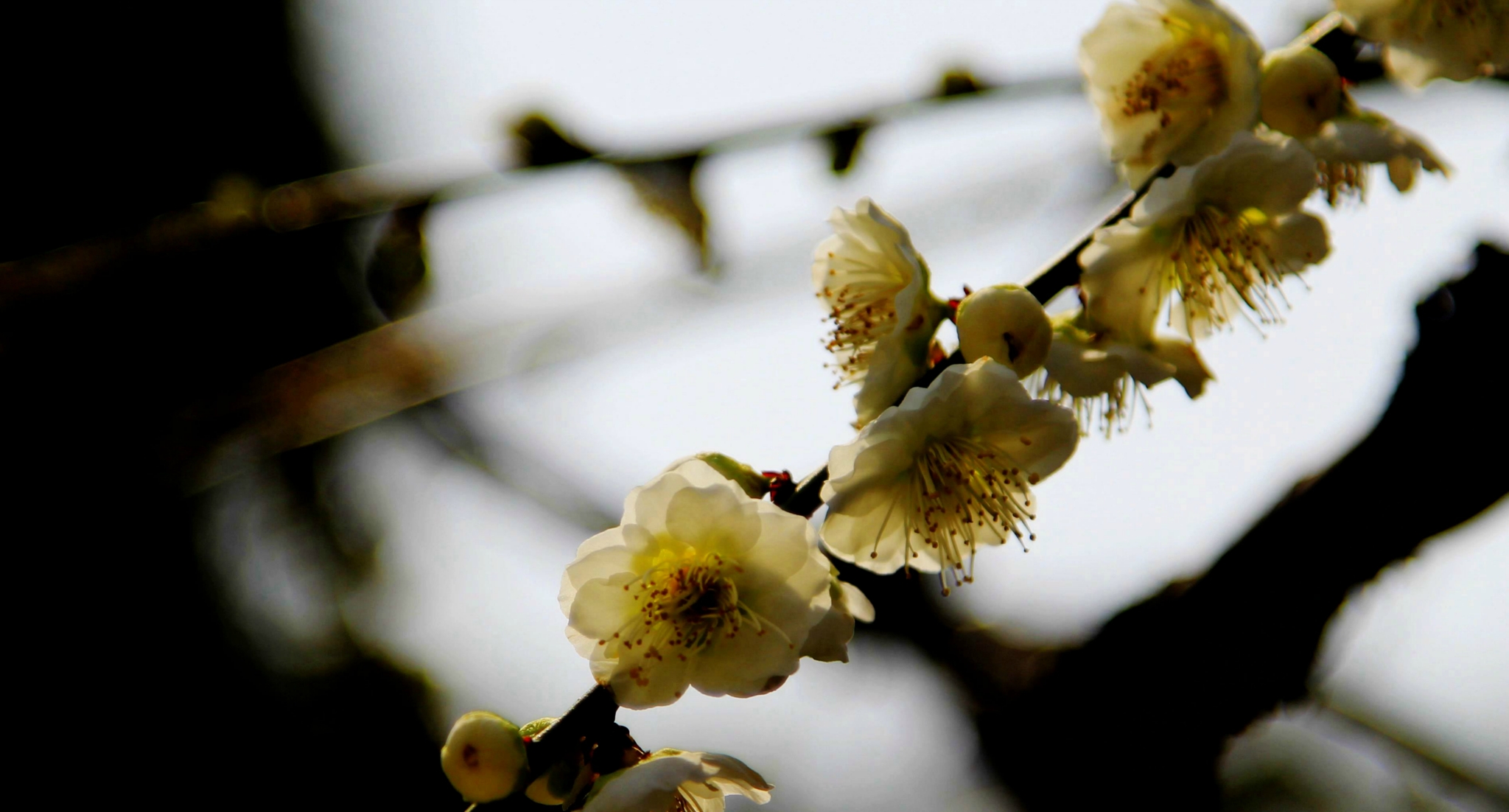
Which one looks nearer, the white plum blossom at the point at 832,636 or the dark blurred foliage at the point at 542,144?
the white plum blossom at the point at 832,636

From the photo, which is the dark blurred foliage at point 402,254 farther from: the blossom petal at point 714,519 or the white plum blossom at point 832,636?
the white plum blossom at point 832,636

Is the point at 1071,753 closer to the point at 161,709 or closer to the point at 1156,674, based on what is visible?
the point at 1156,674

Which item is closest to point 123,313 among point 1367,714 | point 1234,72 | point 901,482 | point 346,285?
Answer: point 346,285

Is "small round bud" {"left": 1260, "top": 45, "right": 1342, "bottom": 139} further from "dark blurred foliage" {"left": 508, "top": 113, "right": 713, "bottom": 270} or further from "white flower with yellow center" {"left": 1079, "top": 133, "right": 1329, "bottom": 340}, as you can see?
"dark blurred foliage" {"left": 508, "top": 113, "right": 713, "bottom": 270}

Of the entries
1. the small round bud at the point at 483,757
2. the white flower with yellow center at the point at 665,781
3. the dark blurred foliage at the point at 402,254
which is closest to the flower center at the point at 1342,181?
the white flower with yellow center at the point at 665,781

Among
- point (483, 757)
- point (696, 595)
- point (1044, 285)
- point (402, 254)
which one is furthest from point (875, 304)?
point (402, 254)

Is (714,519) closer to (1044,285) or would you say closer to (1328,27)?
(1044,285)
